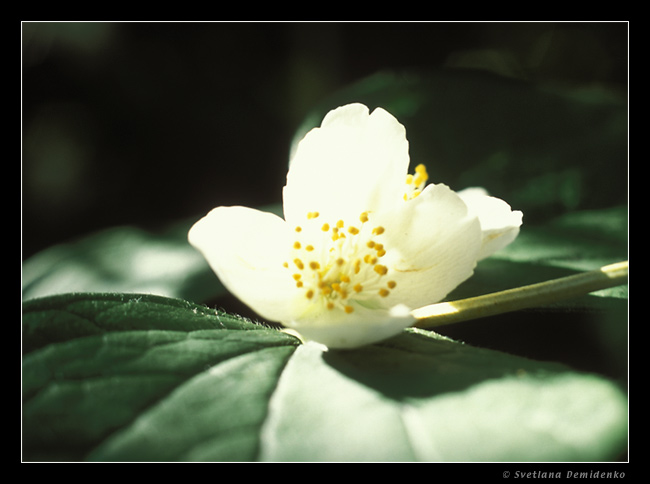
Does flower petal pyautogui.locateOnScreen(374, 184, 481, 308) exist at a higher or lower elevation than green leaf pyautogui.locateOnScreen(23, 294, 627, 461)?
higher

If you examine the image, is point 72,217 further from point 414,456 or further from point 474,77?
point 414,456

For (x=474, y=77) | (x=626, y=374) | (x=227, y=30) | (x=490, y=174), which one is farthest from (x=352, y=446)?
(x=227, y=30)

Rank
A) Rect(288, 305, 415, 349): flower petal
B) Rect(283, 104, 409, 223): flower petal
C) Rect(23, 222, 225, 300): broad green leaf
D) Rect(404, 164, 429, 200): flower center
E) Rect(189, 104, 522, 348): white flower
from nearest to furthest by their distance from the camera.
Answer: Rect(288, 305, 415, 349): flower petal < Rect(189, 104, 522, 348): white flower < Rect(283, 104, 409, 223): flower petal < Rect(404, 164, 429, 200): flower center < Rect(23, 222, 225, 300): broad green leaf

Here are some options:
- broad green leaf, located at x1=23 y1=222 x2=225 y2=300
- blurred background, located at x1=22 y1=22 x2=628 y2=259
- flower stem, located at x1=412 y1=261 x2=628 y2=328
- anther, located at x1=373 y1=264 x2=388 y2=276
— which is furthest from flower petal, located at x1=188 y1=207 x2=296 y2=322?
blurred background, located at x1=22 y1=22 x2=628 y2=259

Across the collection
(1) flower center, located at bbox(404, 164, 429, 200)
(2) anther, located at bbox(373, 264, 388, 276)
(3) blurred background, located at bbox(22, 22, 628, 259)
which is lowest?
(2) anther, located at bbox(373, 264, 388, 276)

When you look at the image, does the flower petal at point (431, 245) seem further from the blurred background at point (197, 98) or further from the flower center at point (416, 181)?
the blurred background at point (197, 98)

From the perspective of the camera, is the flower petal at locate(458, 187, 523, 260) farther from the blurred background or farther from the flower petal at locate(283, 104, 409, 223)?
the blurred background

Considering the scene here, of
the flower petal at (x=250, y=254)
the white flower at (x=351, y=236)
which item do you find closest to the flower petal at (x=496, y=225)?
the white flower at (x=351, y=236)
